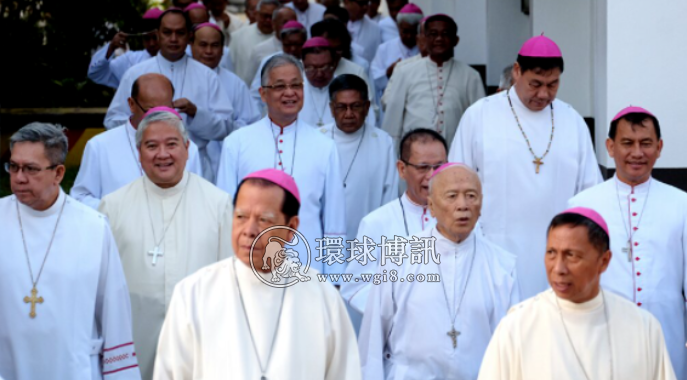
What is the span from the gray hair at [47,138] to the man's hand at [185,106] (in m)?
2.73

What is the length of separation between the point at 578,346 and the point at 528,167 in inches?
91.4

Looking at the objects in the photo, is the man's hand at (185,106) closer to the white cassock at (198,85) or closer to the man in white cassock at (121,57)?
the white cassock at (198,85)

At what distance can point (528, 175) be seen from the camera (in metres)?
6.84

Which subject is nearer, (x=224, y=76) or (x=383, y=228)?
(x=383, y=228)

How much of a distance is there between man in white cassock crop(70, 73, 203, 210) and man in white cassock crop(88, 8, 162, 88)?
3.24 meters

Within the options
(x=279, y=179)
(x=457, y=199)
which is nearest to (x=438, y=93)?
(x=457, y=199)

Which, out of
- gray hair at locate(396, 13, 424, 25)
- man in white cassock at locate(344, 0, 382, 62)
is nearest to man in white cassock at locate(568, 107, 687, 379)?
gray hair at locate(396, 13, 424, 25)

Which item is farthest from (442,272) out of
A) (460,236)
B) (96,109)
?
(96,109)

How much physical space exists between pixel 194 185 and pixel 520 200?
79.0 inches

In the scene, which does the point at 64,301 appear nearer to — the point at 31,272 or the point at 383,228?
the point at 31,272

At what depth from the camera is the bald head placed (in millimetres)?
6750

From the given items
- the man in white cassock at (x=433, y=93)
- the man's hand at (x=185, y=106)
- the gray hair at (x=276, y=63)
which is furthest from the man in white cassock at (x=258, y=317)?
the man in white cassock at (x=433, y=93)

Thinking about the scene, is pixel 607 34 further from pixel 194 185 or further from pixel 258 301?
pixel 258 301

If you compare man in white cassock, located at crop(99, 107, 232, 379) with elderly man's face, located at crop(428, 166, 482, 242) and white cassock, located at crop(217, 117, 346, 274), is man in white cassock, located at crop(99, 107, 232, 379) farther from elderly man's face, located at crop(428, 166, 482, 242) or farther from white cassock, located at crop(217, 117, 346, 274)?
elderly man's face, located at crop(428, 166, 482, 242)
